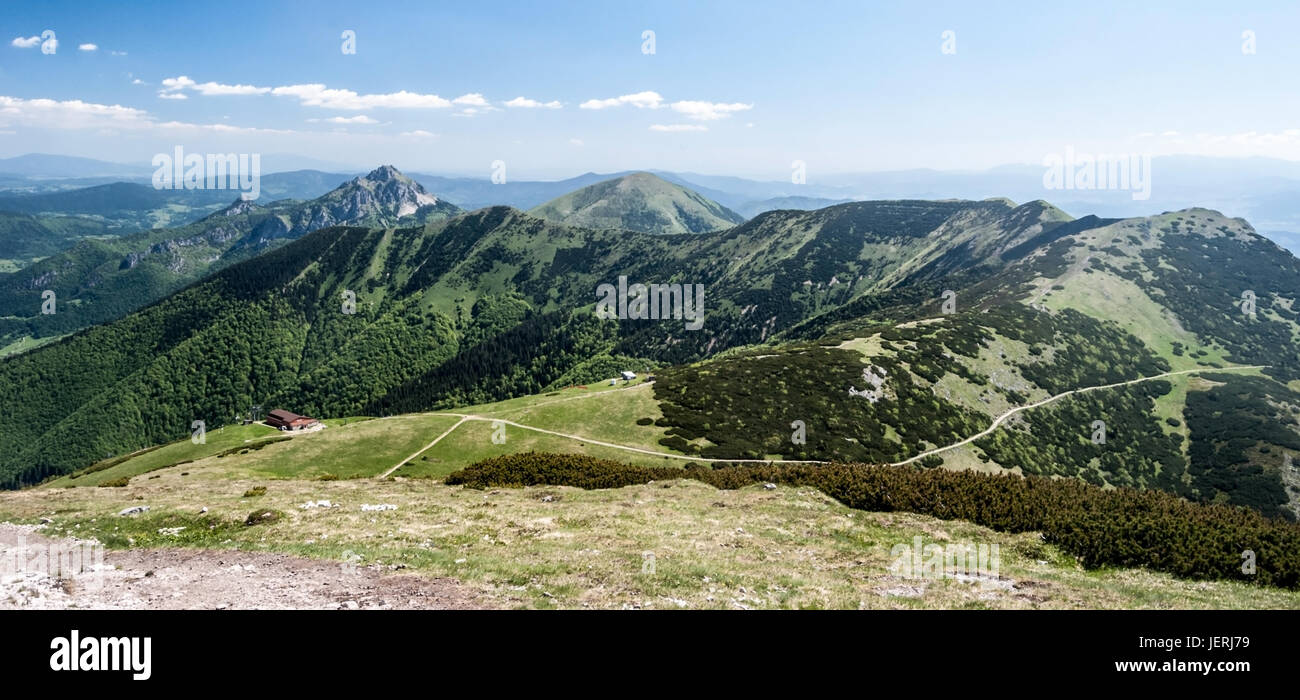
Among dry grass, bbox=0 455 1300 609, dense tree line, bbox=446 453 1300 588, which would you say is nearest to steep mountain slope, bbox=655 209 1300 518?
dense tree line, bbox=446 453 1300 588

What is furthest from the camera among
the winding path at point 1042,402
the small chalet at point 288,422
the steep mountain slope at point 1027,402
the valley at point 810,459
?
the small chalet at point 288,422

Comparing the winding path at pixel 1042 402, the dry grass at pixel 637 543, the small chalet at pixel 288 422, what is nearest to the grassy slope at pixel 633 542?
the dry grass at pixel 637 543

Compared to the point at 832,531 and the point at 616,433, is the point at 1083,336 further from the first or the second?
the point at 832,531

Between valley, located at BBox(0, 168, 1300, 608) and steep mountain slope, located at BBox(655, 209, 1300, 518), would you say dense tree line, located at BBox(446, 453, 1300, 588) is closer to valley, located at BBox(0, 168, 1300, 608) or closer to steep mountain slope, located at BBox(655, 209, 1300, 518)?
valley, located at BBox(0, 168, 1300, 608)

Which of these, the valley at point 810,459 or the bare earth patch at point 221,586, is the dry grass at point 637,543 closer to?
the valley at point 810,459

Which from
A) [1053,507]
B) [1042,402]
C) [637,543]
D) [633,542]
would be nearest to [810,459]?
[1053,507]

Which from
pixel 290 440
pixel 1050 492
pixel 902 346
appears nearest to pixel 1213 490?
pixel 902 346

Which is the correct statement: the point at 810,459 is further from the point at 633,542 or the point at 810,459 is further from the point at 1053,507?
the point at 633,542

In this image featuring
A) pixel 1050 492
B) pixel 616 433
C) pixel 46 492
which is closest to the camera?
pixel 1050 492
